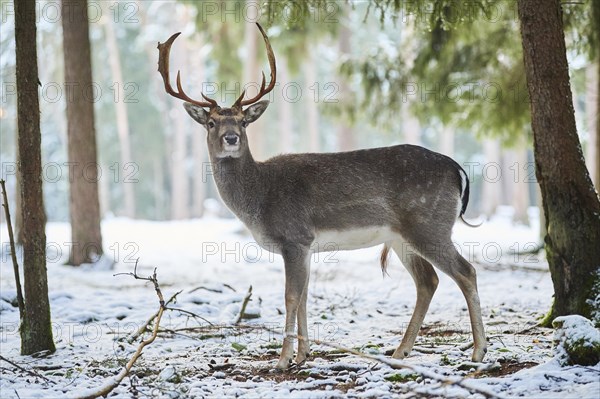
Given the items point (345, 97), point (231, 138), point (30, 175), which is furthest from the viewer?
point (345, 97)

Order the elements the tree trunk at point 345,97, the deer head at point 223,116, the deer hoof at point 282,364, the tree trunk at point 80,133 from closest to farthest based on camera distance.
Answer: the deer hoof at point 282,364 < the deer head at point 223,116 < the tree trunk at point 80,133 < the tree trunk at point 345,97

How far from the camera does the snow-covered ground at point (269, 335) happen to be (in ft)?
15.2

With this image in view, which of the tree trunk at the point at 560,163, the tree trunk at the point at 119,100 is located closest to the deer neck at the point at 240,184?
the tree trunk at the point at 560,163

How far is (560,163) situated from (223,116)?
311 cm

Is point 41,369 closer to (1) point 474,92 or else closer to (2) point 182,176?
(1) point 474,92

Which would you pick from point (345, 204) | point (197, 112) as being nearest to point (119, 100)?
point (197, 112)

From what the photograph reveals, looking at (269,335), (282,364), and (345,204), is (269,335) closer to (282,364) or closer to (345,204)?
(282,364)

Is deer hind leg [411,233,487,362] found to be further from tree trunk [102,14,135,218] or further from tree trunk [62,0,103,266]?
tree trunk [102,14,135,218]

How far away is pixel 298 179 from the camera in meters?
6.27

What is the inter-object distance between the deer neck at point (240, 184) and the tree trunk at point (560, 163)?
8.61 feet

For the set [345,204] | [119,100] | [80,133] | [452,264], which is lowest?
[452,264]

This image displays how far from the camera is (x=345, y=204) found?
6.12 meters

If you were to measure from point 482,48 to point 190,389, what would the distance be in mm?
9906

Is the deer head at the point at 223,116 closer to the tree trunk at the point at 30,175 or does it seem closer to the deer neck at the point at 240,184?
the deer neck at the point at 240,184
